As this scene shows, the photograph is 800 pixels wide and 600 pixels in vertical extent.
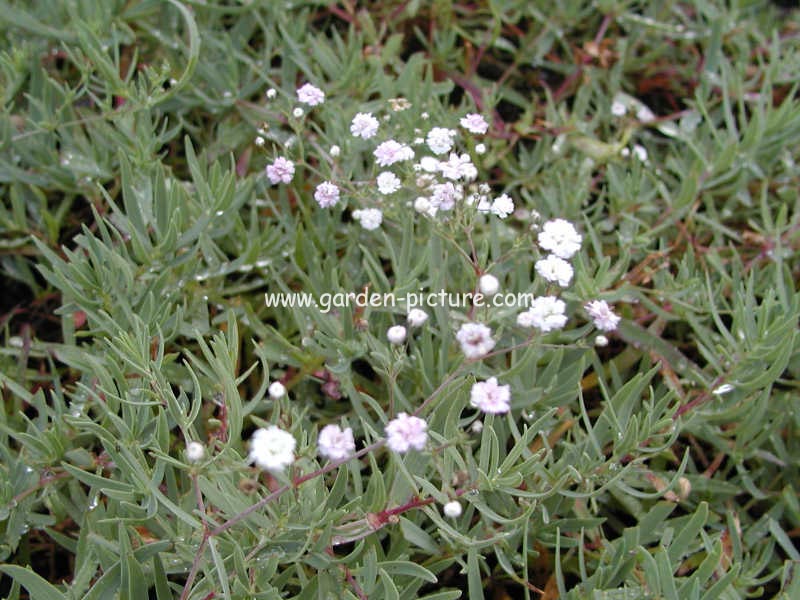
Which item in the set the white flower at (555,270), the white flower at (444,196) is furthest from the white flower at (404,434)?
the white flower at (444,196)

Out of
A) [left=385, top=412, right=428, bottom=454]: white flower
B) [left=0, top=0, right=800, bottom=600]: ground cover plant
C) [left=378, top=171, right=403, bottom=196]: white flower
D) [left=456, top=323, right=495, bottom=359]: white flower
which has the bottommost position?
[left=0, top=0, right=800, bottom=600]: ground cover plant

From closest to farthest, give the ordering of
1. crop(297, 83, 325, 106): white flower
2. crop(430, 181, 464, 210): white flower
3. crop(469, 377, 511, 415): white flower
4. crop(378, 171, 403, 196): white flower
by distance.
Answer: crop(469, 377, 511, 415): white flower < crop(430, 181, 464, 210): white flower < crop(378, 171, 403, 196): white flower < crop(297, 83, 325, 106): white flower

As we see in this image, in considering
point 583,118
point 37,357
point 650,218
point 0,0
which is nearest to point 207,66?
point 0,0

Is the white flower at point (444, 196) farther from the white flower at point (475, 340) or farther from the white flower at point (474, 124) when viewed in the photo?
the white flower at point (475, 340)

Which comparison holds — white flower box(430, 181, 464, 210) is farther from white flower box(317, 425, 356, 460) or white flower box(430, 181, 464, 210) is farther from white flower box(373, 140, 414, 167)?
white flower box(317, 425, 356, 460)

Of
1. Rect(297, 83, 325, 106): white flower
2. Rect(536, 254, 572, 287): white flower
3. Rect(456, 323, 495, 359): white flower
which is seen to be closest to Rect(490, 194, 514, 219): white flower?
Rect(536, 254, 572, 287): white flower

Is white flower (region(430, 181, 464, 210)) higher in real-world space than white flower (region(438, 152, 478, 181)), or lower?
lower

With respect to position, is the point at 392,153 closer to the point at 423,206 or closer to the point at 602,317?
the point at 423,206

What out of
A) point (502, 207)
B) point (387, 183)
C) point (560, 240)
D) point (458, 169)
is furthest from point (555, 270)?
point (387, 183)
